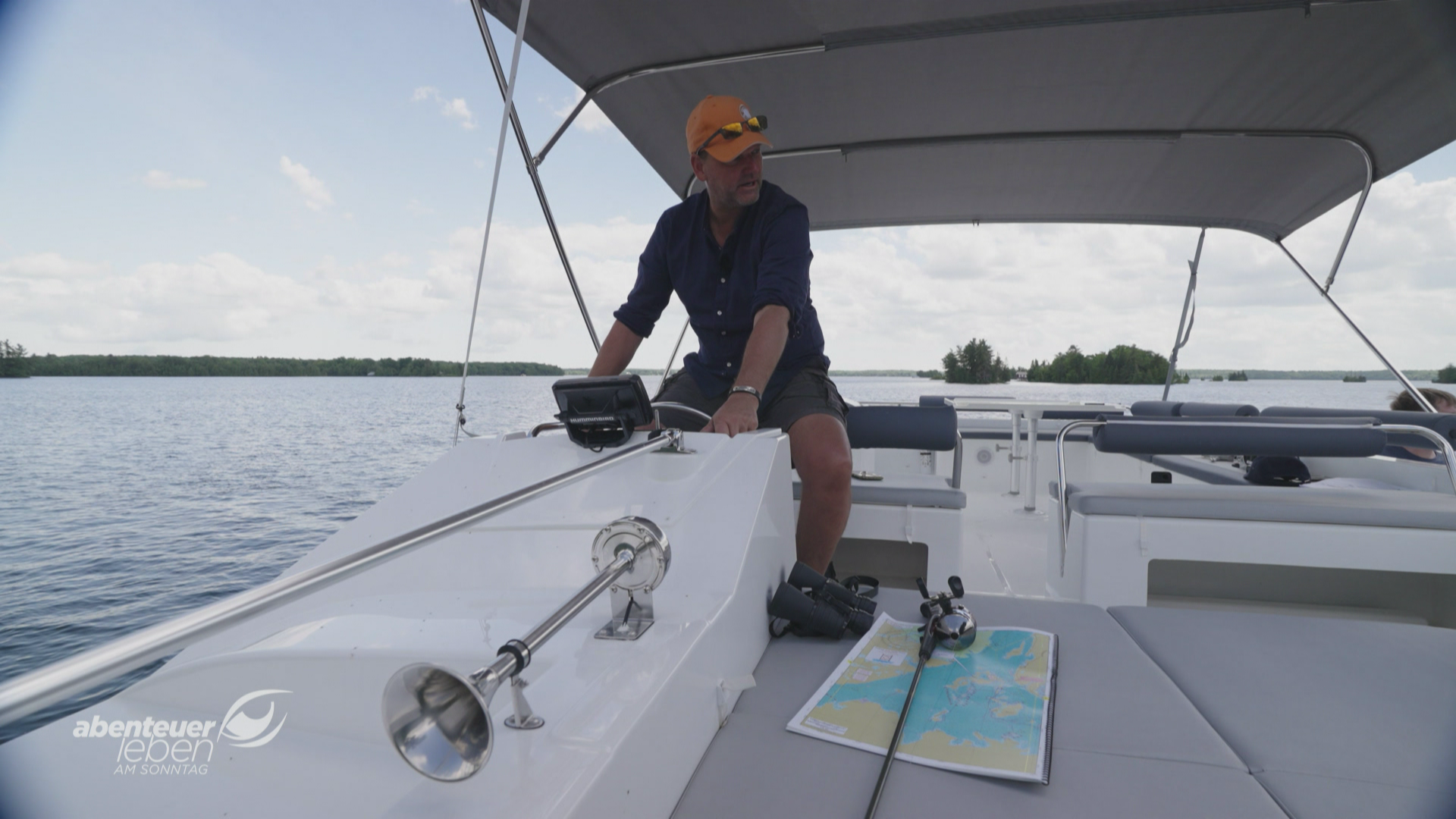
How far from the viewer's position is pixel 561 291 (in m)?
2.81

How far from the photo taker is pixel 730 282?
6.02 feet

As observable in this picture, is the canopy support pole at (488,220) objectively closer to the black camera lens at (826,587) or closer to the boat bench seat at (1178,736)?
the black camera lens at (826,587)

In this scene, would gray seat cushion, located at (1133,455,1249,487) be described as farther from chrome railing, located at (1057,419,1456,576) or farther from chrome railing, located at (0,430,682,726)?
chrome railing, located at (0,430,682,726)

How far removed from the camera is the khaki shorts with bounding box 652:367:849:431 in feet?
5.54

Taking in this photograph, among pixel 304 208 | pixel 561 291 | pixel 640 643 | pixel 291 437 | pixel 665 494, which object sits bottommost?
pixel 291 437

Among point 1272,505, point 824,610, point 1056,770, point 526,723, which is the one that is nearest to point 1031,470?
point 1272,505

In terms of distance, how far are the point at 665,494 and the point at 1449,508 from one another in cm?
231

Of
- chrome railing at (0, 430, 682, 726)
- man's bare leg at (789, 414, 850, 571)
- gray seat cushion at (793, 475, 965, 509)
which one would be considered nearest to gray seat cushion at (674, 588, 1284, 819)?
chrome railing at (0, 430, 682, 726)

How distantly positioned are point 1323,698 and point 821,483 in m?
0.92

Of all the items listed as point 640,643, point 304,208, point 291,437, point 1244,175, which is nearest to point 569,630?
point 640,643

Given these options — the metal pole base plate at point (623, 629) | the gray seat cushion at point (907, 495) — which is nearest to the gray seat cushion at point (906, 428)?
the gray seat cushion at point (907, 495)

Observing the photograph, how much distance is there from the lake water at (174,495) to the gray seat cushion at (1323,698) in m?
1.05

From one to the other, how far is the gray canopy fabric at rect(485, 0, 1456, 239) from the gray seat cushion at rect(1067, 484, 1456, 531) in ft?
4.85

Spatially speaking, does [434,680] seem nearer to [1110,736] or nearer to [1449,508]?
[1110,736]
